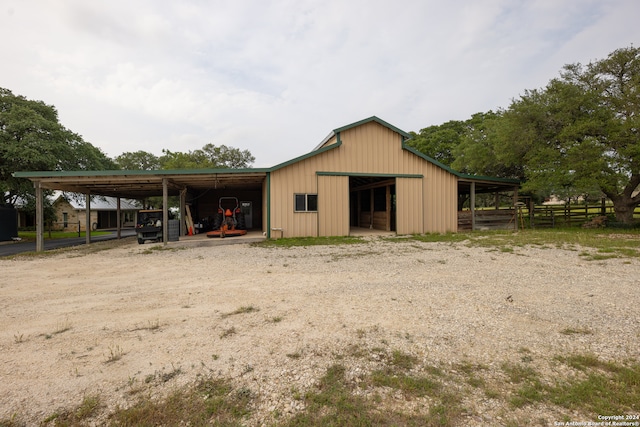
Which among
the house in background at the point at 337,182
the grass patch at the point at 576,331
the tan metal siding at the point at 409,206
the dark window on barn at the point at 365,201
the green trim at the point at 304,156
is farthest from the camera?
the dark window on barn at the point at 365,201

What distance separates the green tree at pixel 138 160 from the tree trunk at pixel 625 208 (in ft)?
143

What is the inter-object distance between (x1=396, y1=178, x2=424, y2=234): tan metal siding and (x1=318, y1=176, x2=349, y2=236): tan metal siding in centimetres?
282

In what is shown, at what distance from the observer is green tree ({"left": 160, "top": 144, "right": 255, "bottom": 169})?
32.1m

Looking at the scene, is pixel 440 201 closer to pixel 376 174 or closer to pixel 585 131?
pixel 376 174

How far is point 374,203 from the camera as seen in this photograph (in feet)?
65.4

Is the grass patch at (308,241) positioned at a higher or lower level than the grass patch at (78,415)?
higher

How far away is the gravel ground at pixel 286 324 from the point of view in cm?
275

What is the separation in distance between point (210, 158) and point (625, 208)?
38.2 metres

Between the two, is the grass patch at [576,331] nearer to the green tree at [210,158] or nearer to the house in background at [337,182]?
the house in background at [337,182]

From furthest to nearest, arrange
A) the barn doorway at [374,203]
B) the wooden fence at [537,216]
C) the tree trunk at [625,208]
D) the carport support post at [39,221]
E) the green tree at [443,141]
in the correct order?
the green tree at [443,141] → the wooden fence at [537,216] → the barn doorway at [374,203] → the tree trunk at [625,208] → the carport support post at [39,221]

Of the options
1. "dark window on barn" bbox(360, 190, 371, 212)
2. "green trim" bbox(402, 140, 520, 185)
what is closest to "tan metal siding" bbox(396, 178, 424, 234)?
"green trim" bbox(402, 140, 520, 185)

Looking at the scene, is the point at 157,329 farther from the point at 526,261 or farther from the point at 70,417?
the point at 526,261

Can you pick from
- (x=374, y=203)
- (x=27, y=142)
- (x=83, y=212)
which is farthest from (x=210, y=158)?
(x=374, y=203)

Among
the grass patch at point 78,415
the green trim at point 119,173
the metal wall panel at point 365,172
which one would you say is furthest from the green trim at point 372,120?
the grass patch at point 78,415
